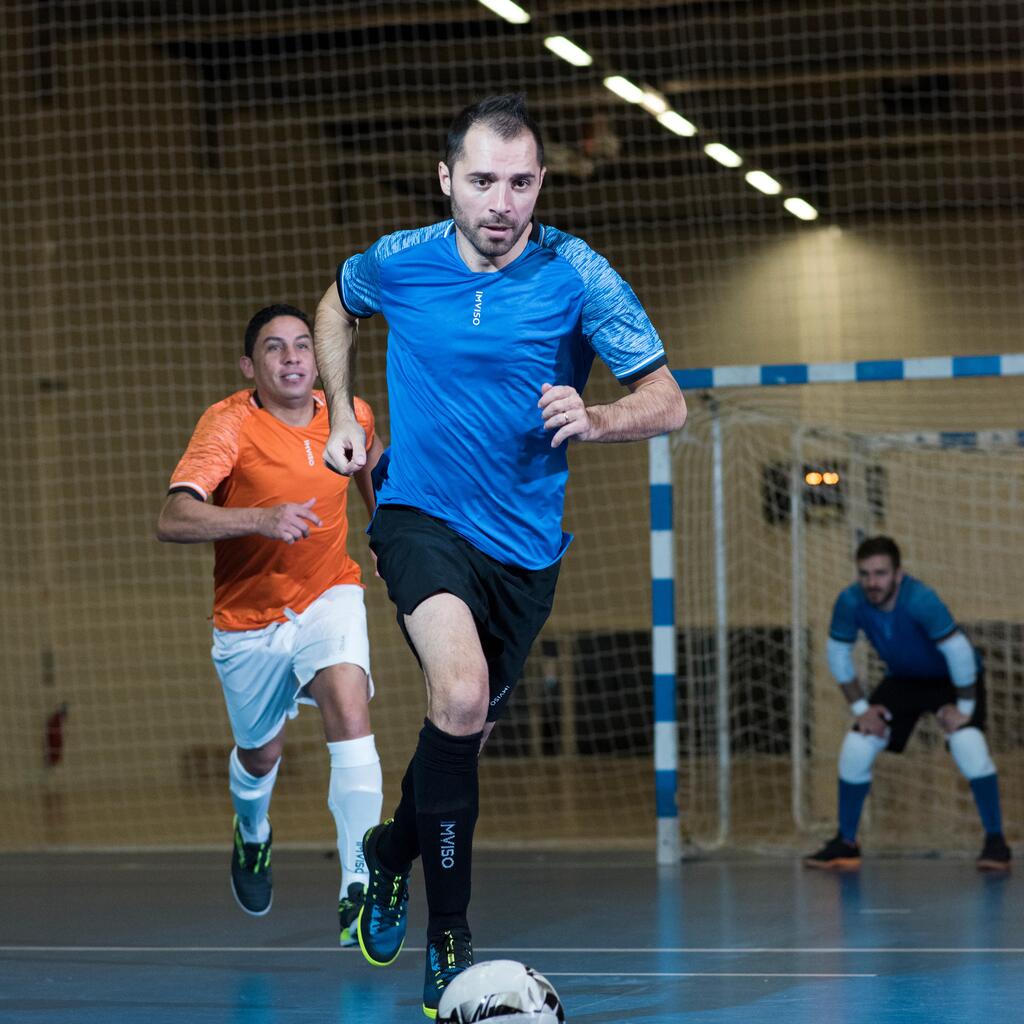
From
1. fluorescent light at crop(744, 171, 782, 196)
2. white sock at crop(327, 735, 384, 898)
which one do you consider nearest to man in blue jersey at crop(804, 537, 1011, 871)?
white sock at crop(327, 735, 384, 898)

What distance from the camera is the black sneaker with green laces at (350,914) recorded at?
4391mm

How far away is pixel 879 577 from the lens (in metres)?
7.32

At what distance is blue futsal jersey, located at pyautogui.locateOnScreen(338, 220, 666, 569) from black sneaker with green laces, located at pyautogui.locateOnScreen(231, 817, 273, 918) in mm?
2006

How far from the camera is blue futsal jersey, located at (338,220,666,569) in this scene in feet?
11.6

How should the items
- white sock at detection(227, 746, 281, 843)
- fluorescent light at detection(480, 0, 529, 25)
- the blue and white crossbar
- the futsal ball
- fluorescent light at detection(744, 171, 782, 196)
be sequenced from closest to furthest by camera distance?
1. the futsal ball
2. white sock at detection(227, 746, 281, 843)
3. the blue and white crossbar
4. fluorescent light at detection(480, 0, 529, 25)
5. fluorescent light at detection(744, 171, 782, 196)

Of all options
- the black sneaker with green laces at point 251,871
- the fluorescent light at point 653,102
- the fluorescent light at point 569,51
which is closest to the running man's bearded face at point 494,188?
the black sneaker with green laces at point 251,871

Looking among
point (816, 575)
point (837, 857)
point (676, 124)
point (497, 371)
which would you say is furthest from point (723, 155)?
point (497, 371)

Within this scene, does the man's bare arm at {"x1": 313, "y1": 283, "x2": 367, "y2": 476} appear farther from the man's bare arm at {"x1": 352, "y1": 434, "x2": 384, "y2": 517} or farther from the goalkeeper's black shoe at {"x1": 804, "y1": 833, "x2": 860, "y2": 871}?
the goalkeeper's black shoe at {"x1": 804, "y1": 833, "x2": 860, "y2": 871}

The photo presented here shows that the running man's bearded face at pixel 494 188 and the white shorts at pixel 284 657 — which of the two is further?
the white shorts at pixel 284 657

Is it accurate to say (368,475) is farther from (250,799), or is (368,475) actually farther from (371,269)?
(371,269)

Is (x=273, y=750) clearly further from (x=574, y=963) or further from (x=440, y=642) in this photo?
(x=440, y=642)

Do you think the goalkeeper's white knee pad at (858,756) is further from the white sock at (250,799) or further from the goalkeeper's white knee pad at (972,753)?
the white sock at (250,799)

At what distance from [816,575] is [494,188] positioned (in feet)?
23.5

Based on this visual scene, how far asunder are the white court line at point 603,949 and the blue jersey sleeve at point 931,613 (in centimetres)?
269
